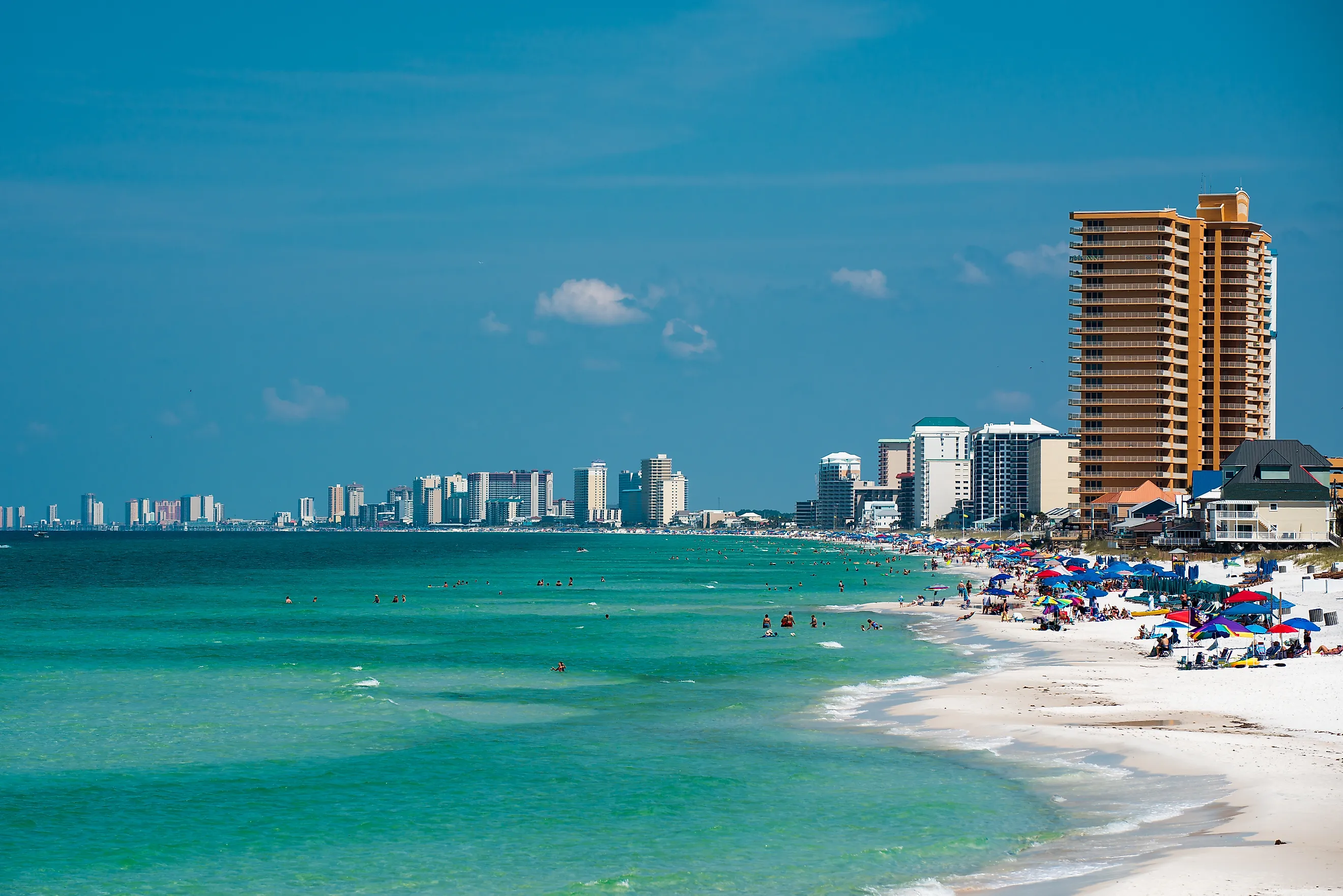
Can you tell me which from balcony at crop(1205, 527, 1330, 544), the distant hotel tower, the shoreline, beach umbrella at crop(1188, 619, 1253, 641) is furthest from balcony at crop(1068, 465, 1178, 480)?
beach umbrella at crop(1188, 619, 1253, 641)

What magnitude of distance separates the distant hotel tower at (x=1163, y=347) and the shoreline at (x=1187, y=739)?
108926mm

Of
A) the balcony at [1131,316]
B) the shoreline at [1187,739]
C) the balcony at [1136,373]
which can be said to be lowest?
the shoreline at [1187,739]

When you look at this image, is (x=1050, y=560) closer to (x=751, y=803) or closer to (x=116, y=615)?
(x=116, y=615)

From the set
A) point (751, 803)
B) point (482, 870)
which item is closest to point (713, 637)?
point (751, 803)

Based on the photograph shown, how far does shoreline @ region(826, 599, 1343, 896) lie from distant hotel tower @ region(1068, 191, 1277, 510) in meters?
109

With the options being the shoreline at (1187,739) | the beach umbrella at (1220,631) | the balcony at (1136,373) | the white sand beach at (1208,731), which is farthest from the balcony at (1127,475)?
the beach umbrella at (1220,631)

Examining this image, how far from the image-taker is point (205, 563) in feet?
648

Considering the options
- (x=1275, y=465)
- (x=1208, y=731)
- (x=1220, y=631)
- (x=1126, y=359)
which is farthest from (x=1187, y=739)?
(x=1126, y=359)

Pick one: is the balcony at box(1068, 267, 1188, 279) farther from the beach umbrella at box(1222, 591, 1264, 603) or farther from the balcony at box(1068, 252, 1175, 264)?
the beach umbrella at box(1222, 591, 1264, 603)

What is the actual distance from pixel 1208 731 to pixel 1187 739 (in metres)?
1.47

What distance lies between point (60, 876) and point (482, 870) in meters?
9.34

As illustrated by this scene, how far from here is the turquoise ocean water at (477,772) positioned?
2723cm

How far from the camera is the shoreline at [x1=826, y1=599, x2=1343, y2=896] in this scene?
2330 centimetres

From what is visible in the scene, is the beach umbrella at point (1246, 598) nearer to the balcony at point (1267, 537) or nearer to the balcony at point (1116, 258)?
the balcony at point (1267, 537)
